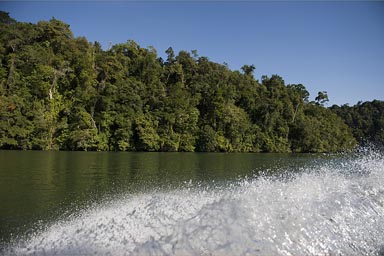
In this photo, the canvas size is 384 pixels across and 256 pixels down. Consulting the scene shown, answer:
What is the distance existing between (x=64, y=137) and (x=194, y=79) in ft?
96.5

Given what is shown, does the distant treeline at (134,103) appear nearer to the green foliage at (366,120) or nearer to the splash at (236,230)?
the green foliage at (366,120)

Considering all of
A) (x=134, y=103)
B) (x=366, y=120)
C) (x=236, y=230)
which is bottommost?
(x=236, y=230)

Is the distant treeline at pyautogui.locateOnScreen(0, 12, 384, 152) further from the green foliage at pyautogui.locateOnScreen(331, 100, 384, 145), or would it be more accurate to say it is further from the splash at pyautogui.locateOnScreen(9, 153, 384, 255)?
the splash at pyautogui.locateOnScreen(9, 153, 384, 255)

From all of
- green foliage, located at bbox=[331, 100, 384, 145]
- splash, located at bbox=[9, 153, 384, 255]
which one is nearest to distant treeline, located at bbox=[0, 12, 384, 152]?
green foliage, located at bbox=[331, 100, 384, 145]

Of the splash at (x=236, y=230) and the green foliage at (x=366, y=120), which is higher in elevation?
the green foliage at (x=366, y=120)

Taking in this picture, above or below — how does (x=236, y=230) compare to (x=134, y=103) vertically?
below

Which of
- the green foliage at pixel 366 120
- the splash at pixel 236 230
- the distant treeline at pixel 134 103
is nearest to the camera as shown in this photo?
the splash at pixel 236 230

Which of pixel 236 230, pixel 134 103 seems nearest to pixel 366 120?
pixel 134 103

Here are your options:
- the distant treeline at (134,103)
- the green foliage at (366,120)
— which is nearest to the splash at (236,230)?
the distant treeline at (134,103)

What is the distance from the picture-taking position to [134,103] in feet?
187

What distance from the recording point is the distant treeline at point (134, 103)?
5044 cm

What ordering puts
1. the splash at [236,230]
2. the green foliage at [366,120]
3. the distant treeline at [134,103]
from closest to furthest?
1. the splash at [236,230]
2. the distant treeline at [134,103]
3. the green foliage at [366,120]

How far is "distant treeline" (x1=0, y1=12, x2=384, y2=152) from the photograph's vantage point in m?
50.4

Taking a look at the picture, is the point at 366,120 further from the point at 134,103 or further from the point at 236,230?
the point at 236,230
